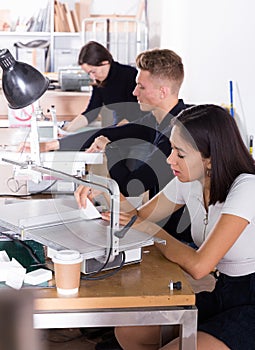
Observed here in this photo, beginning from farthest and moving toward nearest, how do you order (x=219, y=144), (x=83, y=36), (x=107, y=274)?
(x=83, y=36), (x=219, y=144), (x=107, y=274)

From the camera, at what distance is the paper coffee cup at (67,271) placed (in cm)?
136

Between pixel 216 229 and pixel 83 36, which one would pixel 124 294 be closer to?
pixel 216 229

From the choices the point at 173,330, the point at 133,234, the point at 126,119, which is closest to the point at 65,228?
the point at 133,234

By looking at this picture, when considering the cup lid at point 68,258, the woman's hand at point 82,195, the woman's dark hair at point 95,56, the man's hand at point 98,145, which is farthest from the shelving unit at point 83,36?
the cup lid at point 68,258

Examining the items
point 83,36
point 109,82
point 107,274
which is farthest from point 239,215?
point 83,36

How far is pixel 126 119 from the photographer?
3707mm

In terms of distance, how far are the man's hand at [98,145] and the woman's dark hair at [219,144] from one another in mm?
1051

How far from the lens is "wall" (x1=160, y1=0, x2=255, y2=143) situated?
11.1 ft

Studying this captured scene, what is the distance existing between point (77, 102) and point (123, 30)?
1648 mm

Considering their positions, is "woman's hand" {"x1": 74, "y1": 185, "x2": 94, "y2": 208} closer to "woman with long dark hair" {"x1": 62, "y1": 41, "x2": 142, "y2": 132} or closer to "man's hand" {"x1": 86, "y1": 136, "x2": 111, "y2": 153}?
"man's hand" {"x1": 86, "y1": 136, "x2": 111, "y2": 153}

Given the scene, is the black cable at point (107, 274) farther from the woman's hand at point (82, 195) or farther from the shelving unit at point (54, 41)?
the shelving unit at point (54, 41)

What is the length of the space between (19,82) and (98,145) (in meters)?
1.08

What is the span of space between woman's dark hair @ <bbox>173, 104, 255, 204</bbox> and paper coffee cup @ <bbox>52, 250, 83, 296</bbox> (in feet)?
1.81

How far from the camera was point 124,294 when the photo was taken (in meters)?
1.40
